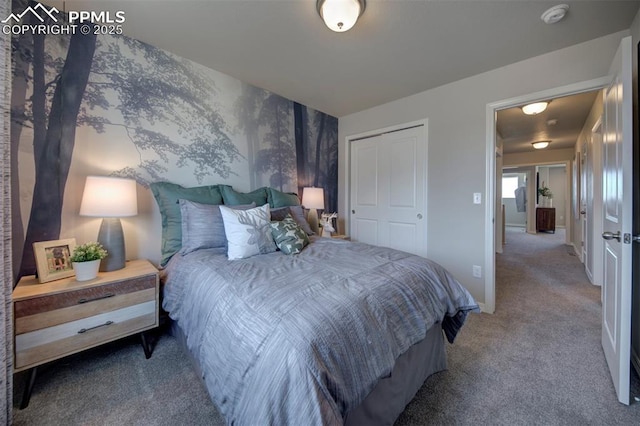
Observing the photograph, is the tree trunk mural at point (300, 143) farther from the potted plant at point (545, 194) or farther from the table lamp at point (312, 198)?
the potted plant at point (545, 194)

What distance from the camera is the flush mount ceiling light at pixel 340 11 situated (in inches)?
60.5

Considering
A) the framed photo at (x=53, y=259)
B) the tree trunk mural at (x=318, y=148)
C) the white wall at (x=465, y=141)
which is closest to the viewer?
the framed photo at (x=53, y=259)

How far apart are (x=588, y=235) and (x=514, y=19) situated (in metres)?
3.61

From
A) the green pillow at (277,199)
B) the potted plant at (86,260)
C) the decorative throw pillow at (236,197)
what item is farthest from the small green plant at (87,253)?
the green pillow at (277,199)

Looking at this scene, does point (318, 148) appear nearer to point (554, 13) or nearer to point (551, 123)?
point (554, 13)

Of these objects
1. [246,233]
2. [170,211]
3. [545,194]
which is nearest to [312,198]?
[246,233]

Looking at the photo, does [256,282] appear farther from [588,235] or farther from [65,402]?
[588,235]

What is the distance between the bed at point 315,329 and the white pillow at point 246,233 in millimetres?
99

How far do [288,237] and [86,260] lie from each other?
4.10 feet

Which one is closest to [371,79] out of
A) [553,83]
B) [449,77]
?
[449,77]

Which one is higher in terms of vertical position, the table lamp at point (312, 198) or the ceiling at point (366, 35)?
the ceiling at point (366, 35)

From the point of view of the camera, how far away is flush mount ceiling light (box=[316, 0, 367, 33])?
1537mm

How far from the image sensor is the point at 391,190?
3350mm

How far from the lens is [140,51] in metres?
2.07
